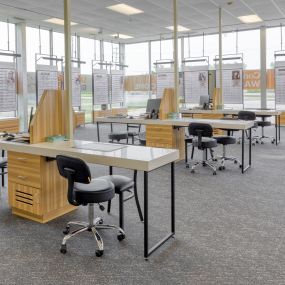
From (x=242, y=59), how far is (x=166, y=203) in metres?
9.86

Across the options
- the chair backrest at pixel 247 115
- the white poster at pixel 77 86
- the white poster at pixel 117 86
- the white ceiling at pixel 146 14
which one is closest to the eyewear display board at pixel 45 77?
the white poster at pixel 77 86

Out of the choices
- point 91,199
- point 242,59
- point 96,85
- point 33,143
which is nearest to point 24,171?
point 33,143

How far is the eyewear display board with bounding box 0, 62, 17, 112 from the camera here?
1012 centimetres

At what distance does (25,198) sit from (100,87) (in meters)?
10.2

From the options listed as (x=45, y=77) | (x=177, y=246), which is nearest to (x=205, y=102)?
(x=45, y=77)

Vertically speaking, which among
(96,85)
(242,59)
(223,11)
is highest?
(223,11)

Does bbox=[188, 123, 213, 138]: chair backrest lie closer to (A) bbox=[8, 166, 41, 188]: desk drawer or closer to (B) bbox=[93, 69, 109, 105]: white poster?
(A) bbox=[8, 166, 41, 188]: desk drawer

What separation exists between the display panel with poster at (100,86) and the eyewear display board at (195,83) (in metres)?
3.14

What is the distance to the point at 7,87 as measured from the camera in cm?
1031

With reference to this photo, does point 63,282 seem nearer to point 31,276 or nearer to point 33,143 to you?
point 31,276

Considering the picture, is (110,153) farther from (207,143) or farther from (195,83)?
(195,83)

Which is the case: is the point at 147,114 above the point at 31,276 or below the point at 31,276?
above

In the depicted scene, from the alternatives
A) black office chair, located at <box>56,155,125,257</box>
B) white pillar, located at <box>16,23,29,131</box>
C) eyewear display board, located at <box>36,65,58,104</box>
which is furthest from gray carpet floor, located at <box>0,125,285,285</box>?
white pillar, located at <box>16,23,29,131</box>

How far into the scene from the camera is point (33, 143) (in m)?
3.85
